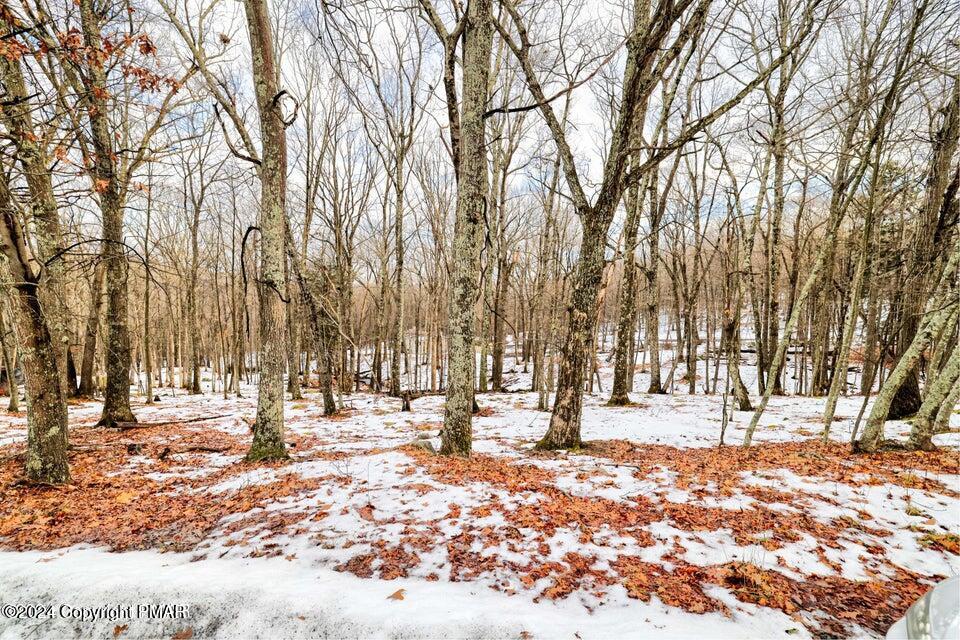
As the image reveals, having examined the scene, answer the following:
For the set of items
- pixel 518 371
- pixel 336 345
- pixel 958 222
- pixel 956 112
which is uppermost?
pixel 956 112

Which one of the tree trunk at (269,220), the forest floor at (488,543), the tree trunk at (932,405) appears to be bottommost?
the forest floor at (488,543)

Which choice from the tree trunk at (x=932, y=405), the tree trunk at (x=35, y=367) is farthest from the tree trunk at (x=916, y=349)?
the tree trunk at (x=35, y=367)

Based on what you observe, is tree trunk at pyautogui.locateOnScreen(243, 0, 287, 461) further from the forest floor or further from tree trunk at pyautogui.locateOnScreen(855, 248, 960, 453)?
tree trunk at pyautogui.locateOnScreen(855, 248, 960, 453)

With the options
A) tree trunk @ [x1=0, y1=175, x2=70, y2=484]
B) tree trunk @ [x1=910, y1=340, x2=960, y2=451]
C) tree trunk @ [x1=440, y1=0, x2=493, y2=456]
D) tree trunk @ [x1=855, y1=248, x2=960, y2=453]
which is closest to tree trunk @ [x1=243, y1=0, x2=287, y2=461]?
tree trunk @ [x1=0, y1=175, x2=70, y2=484]

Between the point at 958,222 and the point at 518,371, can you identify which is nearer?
the point at 958,222

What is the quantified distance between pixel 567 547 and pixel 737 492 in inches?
85.7

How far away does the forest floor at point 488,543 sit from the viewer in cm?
225

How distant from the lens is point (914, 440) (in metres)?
5.21

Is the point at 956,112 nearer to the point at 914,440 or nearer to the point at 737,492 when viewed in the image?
the point at 914,440

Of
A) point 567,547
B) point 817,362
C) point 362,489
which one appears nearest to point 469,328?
point 362,489

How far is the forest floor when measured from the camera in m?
2.25

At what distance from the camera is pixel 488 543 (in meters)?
3.01

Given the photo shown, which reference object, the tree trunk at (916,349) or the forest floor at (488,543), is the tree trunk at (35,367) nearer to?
the forest floor at (488,543)

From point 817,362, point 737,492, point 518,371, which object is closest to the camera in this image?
point 737,492
